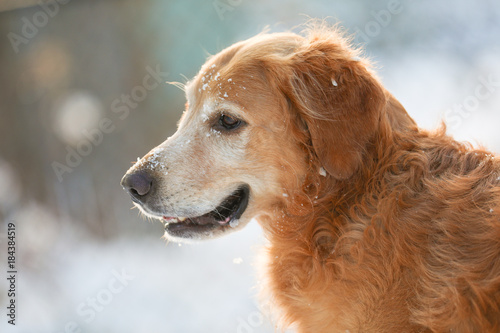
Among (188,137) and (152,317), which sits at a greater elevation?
(188,137)

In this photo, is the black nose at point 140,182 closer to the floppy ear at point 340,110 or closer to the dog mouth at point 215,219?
the dog mouth at point 215,219

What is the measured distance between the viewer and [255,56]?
2.84m

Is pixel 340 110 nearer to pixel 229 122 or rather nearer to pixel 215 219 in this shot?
pixel 229 122

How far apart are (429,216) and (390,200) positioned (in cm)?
22

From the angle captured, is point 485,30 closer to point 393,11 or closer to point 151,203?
point 393,11

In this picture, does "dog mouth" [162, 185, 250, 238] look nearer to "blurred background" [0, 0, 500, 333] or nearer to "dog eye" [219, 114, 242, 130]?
"dog eye" [219, 114, 242, 130]

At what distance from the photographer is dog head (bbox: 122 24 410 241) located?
8.36ft

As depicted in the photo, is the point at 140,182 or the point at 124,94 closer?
the point at 140,182

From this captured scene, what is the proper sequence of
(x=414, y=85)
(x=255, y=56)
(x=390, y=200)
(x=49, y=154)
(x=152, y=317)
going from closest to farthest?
(x=390, y=200), (x=255, y=56), (x=152, y=317), (x=414, y=85), (x=49, y=154)

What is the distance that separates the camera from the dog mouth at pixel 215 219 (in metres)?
2.81

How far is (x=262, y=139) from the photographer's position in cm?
268

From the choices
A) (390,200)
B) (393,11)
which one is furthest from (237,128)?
(393,11)


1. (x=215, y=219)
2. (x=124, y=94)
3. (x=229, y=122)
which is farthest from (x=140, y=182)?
(x=124, y=94)

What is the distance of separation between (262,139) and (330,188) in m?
0.52
